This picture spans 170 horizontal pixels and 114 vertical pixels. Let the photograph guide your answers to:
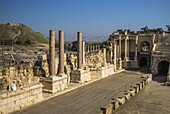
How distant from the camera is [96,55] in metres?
30.3

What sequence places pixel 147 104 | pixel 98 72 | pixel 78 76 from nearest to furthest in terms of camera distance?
pixel 147 104 → pixel 78 76 → pixel 98 72

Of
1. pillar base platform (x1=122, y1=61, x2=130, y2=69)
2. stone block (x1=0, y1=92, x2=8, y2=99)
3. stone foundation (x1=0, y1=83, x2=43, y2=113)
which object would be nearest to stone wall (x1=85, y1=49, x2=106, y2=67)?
→ pillar base platform (x1=122, y1=61, x2=130, y2=69)

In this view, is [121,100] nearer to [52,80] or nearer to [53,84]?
[53,84]

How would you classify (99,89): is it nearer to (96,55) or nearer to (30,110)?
(30,110)

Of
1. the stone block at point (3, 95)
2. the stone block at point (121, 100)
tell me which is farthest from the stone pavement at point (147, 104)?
the stone block at point (3, 95)

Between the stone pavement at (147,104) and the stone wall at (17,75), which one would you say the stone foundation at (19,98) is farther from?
the stone pavement at (147,104)

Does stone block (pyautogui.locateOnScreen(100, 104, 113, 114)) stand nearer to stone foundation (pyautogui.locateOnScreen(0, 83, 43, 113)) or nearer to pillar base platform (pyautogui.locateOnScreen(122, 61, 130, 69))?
stone foundation (pyautogui.locateOnScreen(0, 83, 43, 113))

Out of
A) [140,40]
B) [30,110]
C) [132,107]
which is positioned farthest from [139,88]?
[140,40]

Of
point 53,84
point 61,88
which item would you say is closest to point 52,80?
point 53,84

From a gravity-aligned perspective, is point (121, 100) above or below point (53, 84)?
below

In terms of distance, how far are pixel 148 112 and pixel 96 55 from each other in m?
19.5

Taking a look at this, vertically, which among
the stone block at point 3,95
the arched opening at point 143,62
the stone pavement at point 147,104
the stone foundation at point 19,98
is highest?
the arched opening at point 143,62

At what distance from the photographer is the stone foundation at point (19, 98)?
9.60 metres

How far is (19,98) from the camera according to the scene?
34.2ft
